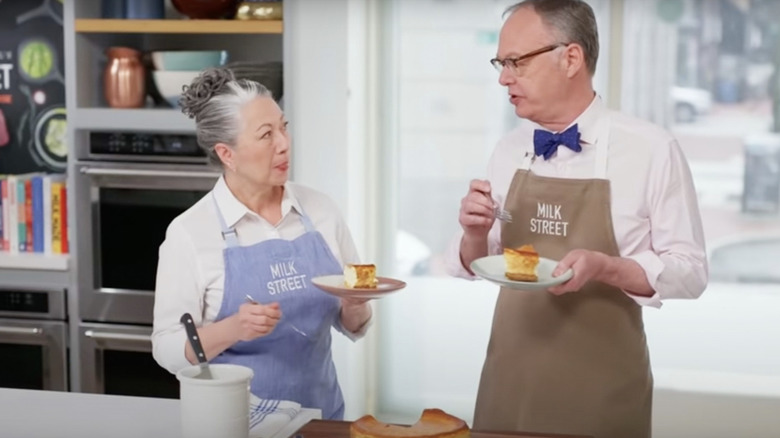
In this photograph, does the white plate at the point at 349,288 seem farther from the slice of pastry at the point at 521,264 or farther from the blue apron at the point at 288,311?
the slice of pastry at the point at 521,264

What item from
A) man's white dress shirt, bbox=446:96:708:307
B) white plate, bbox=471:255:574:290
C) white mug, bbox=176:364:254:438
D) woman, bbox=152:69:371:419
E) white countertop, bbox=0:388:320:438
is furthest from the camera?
woman, bbox=152:69:371:419

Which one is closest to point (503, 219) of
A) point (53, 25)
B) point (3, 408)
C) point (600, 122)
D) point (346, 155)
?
point (600, 122)

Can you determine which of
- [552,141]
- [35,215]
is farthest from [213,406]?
[35,215]

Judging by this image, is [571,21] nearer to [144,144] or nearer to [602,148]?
[602,148]

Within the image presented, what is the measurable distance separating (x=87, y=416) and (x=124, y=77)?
2012mm

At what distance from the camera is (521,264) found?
2.17 metres


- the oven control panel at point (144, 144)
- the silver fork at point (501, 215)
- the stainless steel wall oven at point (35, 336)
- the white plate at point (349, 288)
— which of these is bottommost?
the stainless steel wall oven at point (35, 336)

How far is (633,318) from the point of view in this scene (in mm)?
2387

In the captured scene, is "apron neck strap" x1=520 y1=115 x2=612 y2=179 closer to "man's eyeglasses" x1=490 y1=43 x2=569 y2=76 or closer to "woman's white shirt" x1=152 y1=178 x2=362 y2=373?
"man's eyeglasses" x1=490 y1=43 x2=569 y2=76

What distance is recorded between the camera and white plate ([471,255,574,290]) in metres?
2.10

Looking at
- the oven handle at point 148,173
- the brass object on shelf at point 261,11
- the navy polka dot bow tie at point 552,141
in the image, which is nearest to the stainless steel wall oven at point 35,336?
the oven handle at point 148,173

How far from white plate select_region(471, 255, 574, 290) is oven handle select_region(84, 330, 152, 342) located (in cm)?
182

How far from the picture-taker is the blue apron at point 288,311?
2.37 m

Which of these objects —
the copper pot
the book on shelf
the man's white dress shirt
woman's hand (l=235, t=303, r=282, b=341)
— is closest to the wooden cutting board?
woman's hand (l=235, t=303, r=282, b=341)
